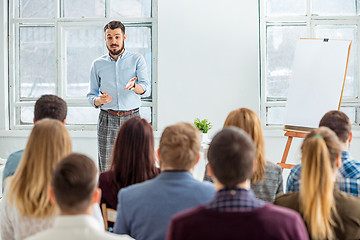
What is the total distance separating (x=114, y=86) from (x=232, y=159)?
135 inches

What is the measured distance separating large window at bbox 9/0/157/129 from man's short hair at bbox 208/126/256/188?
4.27 meters

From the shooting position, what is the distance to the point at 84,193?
1443mm

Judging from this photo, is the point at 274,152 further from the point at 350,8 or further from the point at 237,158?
the point at 237,158

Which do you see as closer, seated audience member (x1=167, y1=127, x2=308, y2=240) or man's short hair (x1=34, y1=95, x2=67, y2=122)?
seated audience member (x1=167, y1=127, x2=308, y2=240)

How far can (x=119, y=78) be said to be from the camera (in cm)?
470

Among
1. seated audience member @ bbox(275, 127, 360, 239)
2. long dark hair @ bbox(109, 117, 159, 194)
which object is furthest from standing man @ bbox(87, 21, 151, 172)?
seated audience member @ bbox(275, 127, 360, 239)

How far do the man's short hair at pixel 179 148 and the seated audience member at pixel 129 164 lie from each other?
1.19ft

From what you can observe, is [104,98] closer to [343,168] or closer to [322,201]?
[343,168]

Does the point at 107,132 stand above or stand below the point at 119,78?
below

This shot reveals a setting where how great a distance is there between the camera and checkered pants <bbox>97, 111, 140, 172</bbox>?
15.0 ft

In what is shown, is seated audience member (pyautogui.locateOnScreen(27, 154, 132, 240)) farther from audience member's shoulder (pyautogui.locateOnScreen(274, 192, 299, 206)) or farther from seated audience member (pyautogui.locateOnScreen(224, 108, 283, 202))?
seated audience member (pyautogui.locateOnScreen(224, 108, 283, 202))

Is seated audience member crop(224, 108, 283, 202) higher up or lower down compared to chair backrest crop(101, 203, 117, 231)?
higher up

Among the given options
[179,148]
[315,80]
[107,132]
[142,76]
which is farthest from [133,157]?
[315,80]

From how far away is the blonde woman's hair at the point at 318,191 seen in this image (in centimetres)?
176
